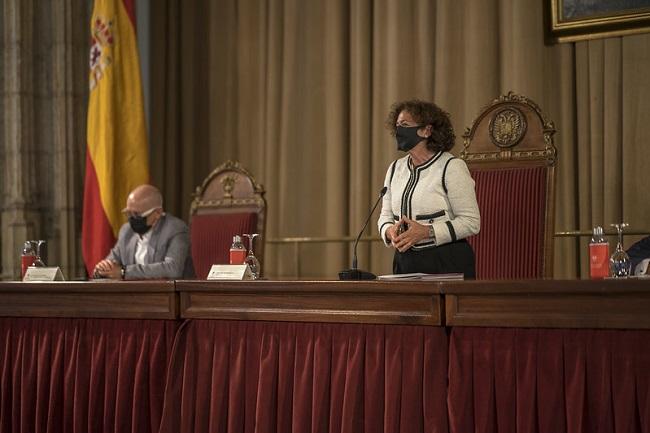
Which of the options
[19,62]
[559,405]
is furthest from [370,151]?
[559,405]

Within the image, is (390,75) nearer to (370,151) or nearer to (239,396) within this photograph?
(370,151)

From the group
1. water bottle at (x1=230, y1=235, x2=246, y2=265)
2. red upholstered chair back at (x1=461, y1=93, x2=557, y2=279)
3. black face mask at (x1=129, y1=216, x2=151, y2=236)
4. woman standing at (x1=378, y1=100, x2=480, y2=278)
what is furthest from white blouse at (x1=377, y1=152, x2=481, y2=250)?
black face mask at (x1=129, y1=216, x2=151, y2=236)

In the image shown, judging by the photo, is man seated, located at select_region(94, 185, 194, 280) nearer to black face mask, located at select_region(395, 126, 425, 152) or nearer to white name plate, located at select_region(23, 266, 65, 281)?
white name plate, located at select_region(23, 266, 65, 281)

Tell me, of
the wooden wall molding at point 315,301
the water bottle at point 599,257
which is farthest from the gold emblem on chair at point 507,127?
the wooden wall molding at point 315,301

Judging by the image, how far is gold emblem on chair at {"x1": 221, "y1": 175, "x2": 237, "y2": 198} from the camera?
4387 millimetres

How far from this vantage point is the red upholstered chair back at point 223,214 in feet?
14.0

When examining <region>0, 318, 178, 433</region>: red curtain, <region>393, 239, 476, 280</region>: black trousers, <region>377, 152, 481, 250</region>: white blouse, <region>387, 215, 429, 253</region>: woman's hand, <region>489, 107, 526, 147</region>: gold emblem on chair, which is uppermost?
<region>489, 107, 526, 147</region>: gold emblem on chair

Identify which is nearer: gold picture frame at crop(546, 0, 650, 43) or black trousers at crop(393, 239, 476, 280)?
black trousers at crop(393, 239, 476, 280)

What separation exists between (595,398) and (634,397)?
10 cm

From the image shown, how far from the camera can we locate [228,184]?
4.39 metres

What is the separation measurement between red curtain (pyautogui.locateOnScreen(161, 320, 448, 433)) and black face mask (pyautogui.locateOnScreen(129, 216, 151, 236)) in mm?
1592

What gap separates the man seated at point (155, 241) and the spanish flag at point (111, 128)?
3.32 ft

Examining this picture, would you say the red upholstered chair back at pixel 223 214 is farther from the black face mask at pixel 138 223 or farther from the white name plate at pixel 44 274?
the white name plate at pixel 44 274

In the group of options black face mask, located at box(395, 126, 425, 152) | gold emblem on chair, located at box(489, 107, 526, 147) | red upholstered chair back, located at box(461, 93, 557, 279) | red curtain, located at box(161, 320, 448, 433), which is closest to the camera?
red curtain, located at box(161, 320, 448, 433)
